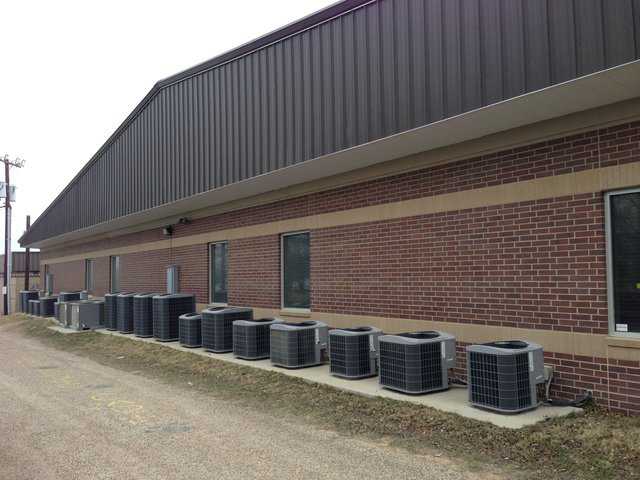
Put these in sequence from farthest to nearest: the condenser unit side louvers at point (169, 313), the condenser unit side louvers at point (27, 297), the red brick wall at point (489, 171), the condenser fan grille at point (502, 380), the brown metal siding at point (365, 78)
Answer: the condenser unit side louvers at point (27, 297), the condenser unit side louvers at point (169, 313), the red brick wall at point (489, 171), the condenser fan grille at point (502, 380), the brown metal siding at point (365, 78)

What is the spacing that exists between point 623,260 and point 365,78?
4357mm

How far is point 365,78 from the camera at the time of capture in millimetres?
8344

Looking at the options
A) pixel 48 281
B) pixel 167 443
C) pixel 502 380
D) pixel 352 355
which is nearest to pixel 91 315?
pixel 352 355

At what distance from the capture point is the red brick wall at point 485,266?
22.1 ft

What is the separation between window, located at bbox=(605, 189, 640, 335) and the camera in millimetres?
6359

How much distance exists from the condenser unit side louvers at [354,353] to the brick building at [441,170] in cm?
86

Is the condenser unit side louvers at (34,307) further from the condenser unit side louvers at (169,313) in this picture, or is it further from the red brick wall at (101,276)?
the condenser unit side louvers at (169,313)

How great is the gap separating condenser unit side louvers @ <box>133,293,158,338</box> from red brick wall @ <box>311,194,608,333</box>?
6.75m

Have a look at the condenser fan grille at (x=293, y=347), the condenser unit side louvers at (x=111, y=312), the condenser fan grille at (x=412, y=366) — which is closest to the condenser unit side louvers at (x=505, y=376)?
the condenser fan grille at (x=412, y=366)

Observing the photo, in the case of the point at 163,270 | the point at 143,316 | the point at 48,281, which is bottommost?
the point at 143,316

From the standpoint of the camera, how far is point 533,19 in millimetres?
6137

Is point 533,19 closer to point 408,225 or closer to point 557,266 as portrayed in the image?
point 557,266

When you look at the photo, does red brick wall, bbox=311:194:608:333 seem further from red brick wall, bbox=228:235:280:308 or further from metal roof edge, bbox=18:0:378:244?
metal roof edge, bbox=18:0:378:244

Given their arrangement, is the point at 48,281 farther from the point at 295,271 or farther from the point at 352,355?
the point at 352,355
